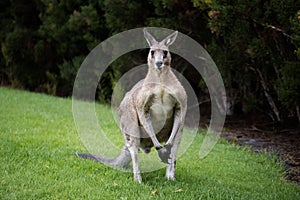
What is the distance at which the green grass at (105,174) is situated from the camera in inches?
170

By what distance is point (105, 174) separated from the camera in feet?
16.2

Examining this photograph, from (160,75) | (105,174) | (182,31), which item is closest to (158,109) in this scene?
(160,75)

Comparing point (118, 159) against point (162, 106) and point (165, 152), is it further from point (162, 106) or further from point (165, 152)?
point (162, 106)

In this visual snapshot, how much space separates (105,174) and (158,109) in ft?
3.15

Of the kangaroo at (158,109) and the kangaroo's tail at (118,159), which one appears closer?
Answer: the kangaroo at (158,109)

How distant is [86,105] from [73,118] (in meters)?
1.17

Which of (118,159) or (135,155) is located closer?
(135,155)

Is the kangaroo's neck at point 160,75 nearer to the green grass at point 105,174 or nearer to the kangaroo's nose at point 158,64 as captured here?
the kangaroo's nose at point 158,64

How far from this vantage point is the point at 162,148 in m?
4.62

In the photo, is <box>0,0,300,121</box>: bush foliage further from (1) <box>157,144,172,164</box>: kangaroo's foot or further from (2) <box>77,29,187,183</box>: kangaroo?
(1) <box>157,144,172,164</box>: kangaroo's foot

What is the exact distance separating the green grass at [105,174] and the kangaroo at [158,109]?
0.35 m

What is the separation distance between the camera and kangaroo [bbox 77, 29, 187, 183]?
4684 millimetres

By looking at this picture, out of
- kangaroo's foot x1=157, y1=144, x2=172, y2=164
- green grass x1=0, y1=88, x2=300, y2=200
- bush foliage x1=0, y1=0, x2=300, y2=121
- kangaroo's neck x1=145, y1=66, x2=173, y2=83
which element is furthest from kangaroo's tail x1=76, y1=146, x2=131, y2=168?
bush foliage x1=0, y1=0, x2=300, y2=121

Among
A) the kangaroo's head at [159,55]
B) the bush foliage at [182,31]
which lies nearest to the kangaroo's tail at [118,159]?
the kangaroo's head at [159,55]
